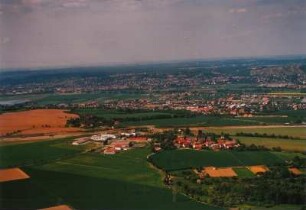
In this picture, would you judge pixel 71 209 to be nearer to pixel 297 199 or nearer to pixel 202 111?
pixel 297 199

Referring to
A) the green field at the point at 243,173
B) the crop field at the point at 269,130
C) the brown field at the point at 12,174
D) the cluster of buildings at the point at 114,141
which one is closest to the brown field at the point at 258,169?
the green field at the point at 243,173

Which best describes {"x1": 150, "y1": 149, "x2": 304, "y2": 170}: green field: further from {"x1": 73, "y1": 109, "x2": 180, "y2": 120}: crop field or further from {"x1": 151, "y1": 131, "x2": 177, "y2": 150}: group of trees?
{"x1": 73, "y1": 109, "x2": 180, "y2": 120}: crop field

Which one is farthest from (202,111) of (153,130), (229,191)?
(229,191)

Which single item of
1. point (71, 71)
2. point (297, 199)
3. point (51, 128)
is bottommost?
point (297, 199)

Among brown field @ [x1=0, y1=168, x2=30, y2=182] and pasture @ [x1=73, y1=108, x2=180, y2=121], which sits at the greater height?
pasture @ [x1=73, y1=108, x2=180, y2=121]

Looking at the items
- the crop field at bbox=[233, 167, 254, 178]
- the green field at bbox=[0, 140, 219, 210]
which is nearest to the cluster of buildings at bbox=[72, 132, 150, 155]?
the green field at bbox=[0, 140, 219, 210]

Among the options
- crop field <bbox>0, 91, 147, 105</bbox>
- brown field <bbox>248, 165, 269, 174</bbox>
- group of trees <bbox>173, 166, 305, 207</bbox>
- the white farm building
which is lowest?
group of trees <bbox>173, 166, 305, 207</bbox>
